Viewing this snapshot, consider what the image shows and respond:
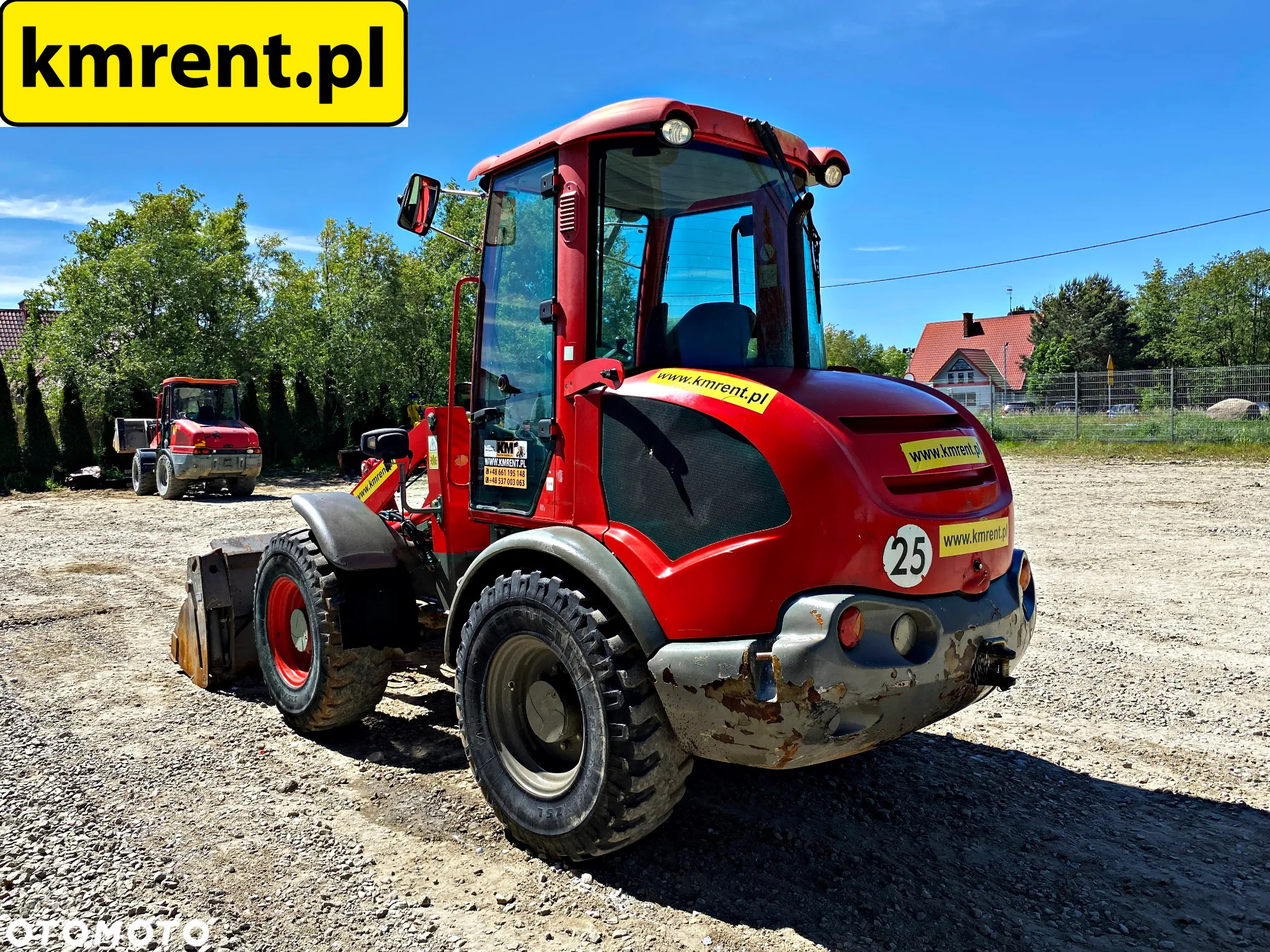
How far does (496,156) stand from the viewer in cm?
408

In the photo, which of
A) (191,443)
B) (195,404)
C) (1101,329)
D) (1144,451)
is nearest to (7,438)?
(195,404)

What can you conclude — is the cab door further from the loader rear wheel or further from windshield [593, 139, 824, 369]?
the loader rear wheel

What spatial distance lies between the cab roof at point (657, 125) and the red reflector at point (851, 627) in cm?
180

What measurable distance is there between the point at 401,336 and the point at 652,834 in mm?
26094

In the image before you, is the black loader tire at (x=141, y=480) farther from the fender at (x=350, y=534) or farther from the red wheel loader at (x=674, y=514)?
the red wheel loader at (x=674, y=514)

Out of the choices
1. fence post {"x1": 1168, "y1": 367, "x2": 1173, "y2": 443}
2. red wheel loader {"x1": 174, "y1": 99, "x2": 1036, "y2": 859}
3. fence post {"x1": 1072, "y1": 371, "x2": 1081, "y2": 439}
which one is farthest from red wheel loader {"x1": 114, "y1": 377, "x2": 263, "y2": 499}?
fence post {"x1": 1168, "y1": 367, "x2": 1173, "y2": 443}

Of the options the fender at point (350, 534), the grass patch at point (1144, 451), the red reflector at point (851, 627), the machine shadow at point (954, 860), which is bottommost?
the machine shadow at point (954, 860)

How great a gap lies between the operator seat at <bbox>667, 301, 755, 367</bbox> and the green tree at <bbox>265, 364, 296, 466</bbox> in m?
27.5

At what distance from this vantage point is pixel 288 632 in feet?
16.8

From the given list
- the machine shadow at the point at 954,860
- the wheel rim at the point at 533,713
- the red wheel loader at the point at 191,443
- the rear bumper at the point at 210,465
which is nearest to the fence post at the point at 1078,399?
the red wheel loader at the point at 191,443

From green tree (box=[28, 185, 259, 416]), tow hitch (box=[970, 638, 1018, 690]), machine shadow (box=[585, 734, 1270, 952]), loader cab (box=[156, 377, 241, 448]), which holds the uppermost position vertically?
green tree (box=[28, 185, 259, 416])

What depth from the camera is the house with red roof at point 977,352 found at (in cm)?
6175

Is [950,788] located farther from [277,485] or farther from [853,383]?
[277,485]

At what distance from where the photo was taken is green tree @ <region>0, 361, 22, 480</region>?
23.4 meters
